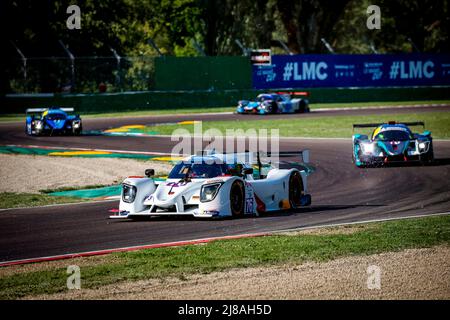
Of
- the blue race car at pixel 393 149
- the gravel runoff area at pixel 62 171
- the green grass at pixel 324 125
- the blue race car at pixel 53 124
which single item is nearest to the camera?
the gravel runoff area at pixel 62 171

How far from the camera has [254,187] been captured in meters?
15.2

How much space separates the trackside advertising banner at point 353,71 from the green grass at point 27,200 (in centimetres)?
3130

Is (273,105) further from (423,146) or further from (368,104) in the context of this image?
(423,146)

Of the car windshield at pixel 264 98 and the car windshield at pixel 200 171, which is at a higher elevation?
the car windshield at pixel 264 98

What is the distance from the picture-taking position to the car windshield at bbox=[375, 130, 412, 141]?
74.4 ft

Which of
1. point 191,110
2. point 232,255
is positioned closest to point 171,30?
point 191,110

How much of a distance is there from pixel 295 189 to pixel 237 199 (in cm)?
178

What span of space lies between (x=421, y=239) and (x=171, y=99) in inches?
1394

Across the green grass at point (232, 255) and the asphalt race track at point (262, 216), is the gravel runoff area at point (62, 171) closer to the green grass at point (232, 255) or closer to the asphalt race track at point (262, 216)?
the asphalt race track at point (262, 216)

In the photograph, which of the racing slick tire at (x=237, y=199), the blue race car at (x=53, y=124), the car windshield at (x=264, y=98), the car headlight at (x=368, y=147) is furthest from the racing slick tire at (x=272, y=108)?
the racing slick tire at (x=237, y=199)

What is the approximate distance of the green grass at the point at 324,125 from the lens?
33088 mm

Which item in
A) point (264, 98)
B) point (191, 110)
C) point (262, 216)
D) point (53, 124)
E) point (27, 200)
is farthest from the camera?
point (191, 110)

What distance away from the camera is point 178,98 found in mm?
47344

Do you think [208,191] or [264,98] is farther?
[264,98]
